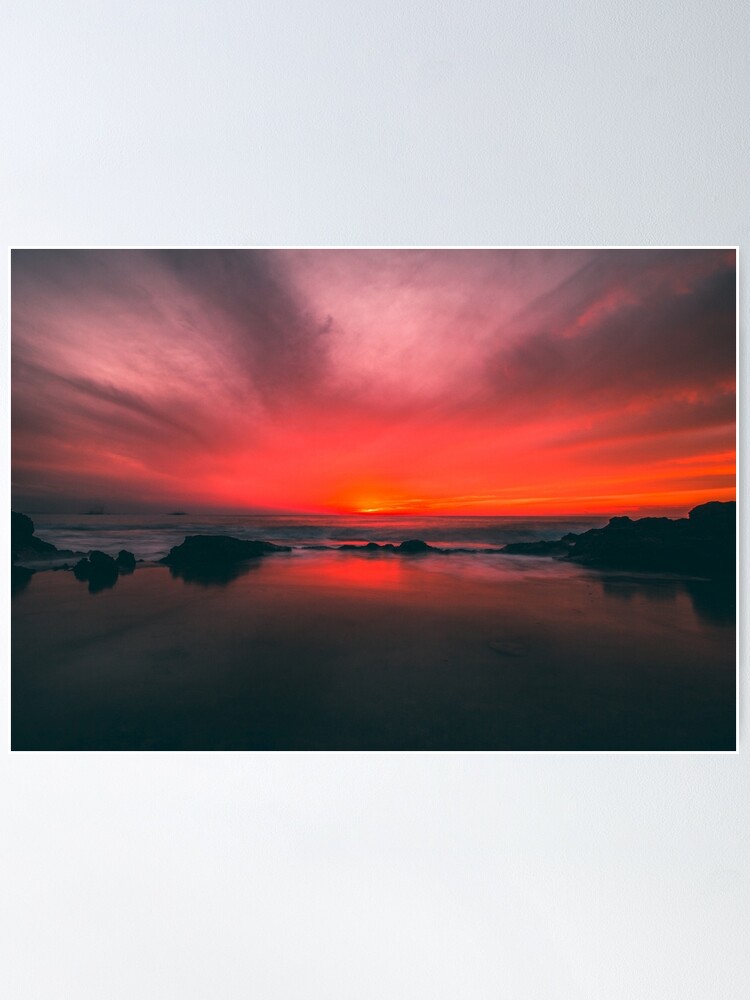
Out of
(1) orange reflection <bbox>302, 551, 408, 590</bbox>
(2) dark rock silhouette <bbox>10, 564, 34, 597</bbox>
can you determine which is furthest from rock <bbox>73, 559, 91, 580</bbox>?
(1) orange reflection <bbox>302, 551, 408, 590</bbox>

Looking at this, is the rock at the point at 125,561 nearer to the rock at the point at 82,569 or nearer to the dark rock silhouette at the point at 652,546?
the rock at the point at 82,569

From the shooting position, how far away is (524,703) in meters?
1.37

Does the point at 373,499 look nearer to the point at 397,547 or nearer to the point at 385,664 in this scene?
the point at 397,547

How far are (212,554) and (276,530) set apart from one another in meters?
0.17

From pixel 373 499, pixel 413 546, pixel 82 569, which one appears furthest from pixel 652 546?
pixel 82 569

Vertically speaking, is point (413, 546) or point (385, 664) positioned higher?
point (413, 546)

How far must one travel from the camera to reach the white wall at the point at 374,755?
1351mm

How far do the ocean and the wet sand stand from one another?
0.07m

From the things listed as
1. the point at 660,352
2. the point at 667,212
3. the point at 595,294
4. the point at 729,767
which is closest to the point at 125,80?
the point at 595,294

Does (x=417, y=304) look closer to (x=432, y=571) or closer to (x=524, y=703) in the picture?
(x=432, y=571)

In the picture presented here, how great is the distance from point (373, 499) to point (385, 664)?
1.37 ft

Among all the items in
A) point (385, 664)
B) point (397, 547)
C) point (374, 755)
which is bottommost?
point (374, 755)

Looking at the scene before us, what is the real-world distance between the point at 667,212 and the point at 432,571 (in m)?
1.09

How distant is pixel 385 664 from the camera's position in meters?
1.38
